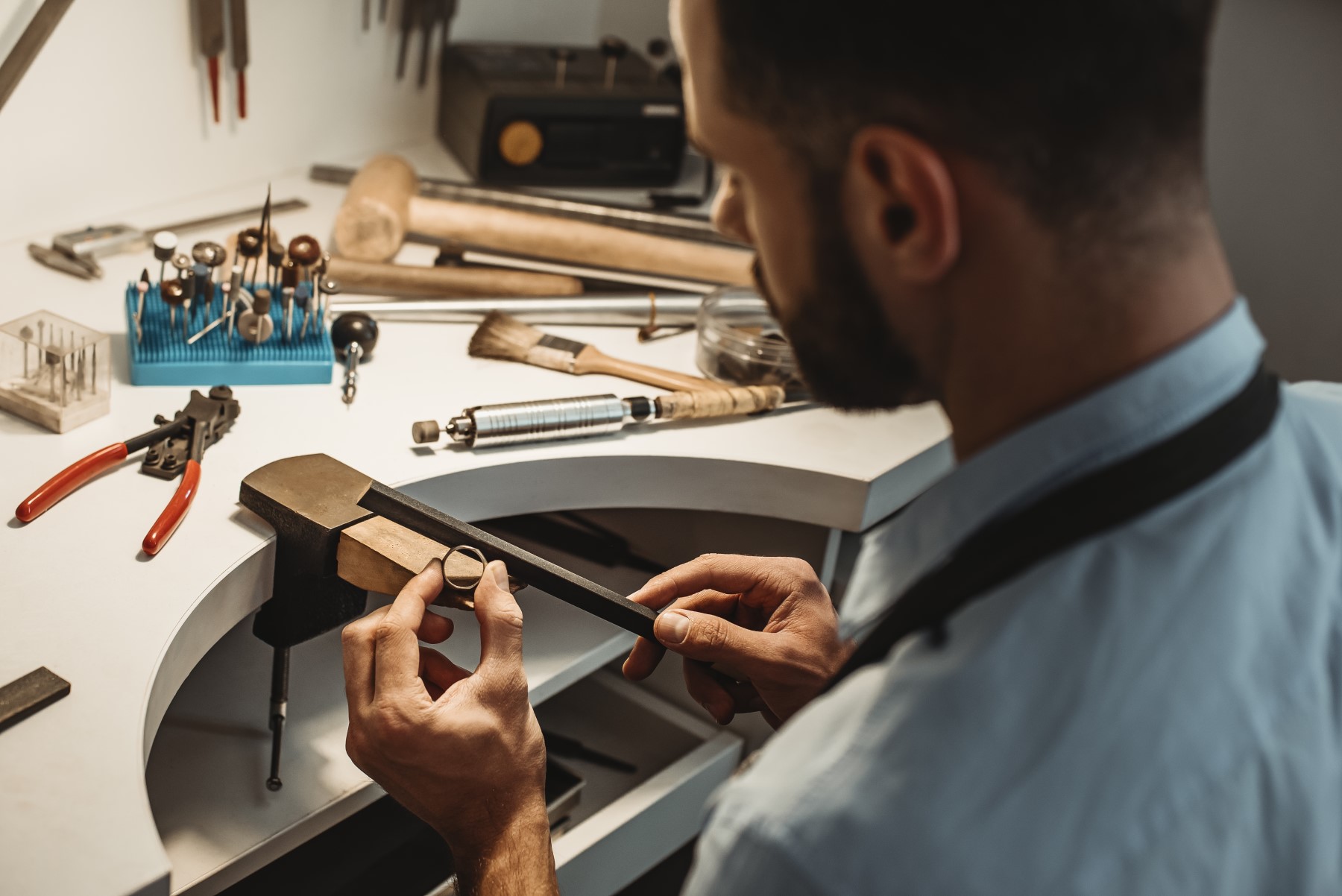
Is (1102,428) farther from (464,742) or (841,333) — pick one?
(464,742)

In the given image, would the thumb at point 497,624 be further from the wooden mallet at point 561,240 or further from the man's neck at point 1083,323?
the wooden mallet at point 561,240

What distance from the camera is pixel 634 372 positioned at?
130 cm

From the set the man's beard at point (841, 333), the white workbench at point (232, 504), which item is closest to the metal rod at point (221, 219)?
the white workbench at point (232, 504)

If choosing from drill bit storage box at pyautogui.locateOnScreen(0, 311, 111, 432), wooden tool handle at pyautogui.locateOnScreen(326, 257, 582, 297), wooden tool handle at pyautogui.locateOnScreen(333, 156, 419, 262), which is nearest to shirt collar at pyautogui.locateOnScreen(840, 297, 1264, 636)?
drill bit storage box at pyautogui.locateOnScreen(0, 311, 111, 432)

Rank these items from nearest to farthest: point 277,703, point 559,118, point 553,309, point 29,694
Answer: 1. point 29,694
2. point 277,703
3. point 553,309
4. point 559,118

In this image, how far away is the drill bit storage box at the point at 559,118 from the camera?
180 cm

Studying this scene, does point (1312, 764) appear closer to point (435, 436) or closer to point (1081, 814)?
point (1081, 814)

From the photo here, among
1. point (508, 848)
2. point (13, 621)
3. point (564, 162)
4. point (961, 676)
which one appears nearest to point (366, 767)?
point (508, 848)

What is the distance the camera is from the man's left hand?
79 cm

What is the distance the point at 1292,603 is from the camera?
55cm

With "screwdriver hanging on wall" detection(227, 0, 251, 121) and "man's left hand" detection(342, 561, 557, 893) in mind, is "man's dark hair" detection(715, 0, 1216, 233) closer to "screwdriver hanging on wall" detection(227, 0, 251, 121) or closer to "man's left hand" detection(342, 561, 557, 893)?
"man's left hand" detection(342, 561, 557, 893)

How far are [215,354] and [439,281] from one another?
0.33 m

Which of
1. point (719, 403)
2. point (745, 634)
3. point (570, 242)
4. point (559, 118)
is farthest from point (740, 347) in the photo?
point (559, 118)

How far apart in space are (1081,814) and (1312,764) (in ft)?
0.36
